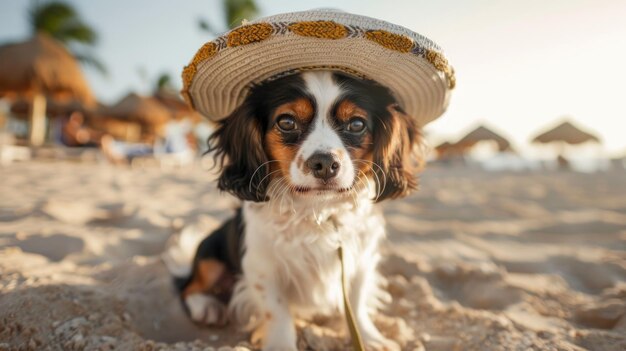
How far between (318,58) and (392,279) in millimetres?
1447

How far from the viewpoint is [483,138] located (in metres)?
23.2

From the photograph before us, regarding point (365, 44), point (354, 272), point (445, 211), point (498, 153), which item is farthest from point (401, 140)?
point (498, 153)

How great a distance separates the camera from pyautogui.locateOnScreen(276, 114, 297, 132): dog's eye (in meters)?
1.51

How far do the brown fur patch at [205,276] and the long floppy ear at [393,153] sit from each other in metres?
0.91

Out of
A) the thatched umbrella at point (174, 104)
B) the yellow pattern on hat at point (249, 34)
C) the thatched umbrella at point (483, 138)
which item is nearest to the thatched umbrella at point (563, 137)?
the thatched umbrella at point (483, 138)

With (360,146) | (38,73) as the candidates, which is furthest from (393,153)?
(38,73)

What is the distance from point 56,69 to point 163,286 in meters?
9.75

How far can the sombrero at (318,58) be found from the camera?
1.27 meters

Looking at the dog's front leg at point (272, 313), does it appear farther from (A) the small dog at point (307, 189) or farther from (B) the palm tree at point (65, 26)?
(B) the palm tree at point (65, 26)

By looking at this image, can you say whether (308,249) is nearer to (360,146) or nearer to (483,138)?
(360,146)

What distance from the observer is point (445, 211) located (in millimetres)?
4223

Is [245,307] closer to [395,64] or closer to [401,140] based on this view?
[401,140]

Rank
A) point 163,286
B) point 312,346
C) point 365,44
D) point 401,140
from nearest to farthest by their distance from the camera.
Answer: point 365,44
point 312,346
point 401,140
point 163,286

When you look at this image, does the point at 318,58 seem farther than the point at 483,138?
No
